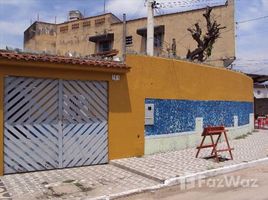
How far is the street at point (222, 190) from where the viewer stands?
8078 mm

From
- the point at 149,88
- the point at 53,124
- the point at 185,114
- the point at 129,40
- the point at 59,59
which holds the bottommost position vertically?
the point at 53,124

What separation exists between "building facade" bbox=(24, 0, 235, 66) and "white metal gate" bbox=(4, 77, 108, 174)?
17084 millimetres

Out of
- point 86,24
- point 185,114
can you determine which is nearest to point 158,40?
point 86,24

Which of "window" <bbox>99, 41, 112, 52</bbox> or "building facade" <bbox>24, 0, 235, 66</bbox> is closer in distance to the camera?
"building facade" <bbox>24, 0, 235, 66</bbox>

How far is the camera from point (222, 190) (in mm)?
8641

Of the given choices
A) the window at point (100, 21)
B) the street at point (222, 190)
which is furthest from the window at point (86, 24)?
the street at point (222, 190)

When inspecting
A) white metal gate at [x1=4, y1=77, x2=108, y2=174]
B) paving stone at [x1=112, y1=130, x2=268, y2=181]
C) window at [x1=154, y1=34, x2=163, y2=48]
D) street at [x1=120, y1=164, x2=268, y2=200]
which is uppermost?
window at [x1=154, y1=34, x2=163, y2=48]

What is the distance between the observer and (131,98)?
12.3m

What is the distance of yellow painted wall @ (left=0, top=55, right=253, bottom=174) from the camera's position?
33.3 feet

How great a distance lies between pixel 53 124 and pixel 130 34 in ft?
99.9

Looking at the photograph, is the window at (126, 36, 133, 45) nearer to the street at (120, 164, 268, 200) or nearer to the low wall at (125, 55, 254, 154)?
the low wall at (125, 55, 254, 154)

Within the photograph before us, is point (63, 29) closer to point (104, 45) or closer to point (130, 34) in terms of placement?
point (104, 45)

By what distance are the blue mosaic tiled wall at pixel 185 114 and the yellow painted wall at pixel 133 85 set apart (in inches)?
10.5

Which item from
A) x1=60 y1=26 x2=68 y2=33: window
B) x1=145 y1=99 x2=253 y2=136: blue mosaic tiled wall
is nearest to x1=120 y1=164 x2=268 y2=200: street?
x1=145 y1=99 x2=253 y2=136: blue mosaic tiled wall
